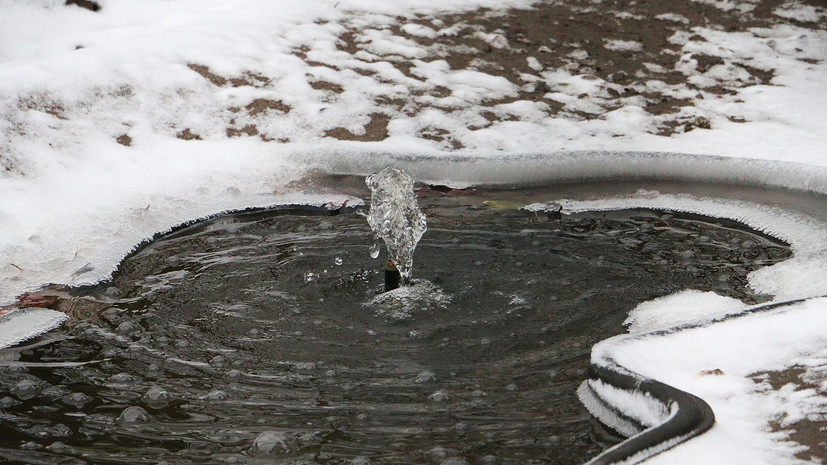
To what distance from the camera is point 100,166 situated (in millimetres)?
4316

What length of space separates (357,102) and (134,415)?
2897 mm

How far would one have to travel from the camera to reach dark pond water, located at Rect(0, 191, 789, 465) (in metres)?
2.36

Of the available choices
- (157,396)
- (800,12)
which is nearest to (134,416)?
(157,396)

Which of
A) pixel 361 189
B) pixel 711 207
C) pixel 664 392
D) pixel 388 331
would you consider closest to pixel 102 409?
pixel 388 331

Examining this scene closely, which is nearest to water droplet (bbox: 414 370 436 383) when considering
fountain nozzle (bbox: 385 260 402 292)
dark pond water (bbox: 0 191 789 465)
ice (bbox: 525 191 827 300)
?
dark pond water (bbox: 0 191 789 465)

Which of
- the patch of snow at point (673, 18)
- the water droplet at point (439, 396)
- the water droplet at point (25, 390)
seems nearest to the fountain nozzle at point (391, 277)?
the water droplet at point (439, 396)

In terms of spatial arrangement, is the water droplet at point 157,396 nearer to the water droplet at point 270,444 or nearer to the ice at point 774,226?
the water droplet at point 270,444

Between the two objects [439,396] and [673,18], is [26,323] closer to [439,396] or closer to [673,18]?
[439,396]

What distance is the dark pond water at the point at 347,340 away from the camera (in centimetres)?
236

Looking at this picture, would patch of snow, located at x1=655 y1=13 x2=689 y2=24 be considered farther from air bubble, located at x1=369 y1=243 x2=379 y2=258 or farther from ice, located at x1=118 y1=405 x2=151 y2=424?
ice, located at x1=118 y1=405 x2=151 y2=424

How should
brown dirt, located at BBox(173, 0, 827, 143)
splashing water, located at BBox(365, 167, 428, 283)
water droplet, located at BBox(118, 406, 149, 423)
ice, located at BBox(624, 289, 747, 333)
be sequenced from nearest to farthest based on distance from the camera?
water droplet, located at BBox(118, 406, 149, 423) → ice, located at BBox(624, 289, 747, 333) → splashing water, located at BBox(365, 167, 428, 283) → brown dirt, located at BBox(173, 0, 827, 143)

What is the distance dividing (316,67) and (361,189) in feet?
4.30

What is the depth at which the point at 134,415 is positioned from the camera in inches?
97.5

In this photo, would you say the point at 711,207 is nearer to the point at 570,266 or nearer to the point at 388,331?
the point at 570,266
